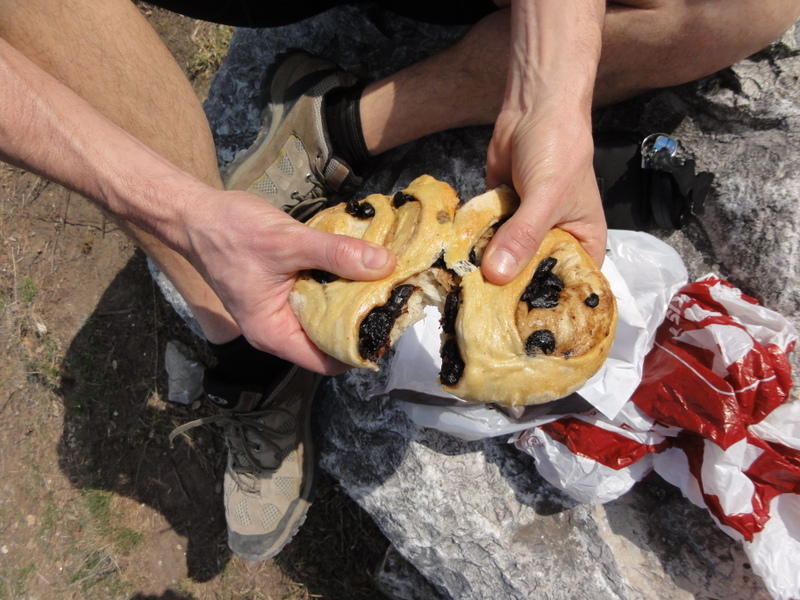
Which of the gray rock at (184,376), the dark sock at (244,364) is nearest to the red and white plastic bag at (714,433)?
the dark sock at (244,364)

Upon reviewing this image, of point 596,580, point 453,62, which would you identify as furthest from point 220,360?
point 596,580

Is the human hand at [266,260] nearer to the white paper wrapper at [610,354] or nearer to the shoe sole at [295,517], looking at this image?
the white paper wrapper at [610,354]

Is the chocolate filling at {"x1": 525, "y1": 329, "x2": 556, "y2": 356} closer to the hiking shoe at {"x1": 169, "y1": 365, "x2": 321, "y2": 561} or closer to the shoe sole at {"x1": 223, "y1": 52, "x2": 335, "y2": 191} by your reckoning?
the hiking shoe at {"x1": 169, "y1": 365, "x2": 321, "y2": 561}

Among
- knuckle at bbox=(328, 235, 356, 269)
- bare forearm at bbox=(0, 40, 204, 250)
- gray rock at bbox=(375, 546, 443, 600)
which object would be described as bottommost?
gray rock at bbox=(375, 546, 443, 600)

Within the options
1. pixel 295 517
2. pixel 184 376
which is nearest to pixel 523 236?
pixel 295 517

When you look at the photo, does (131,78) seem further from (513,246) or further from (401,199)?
(513,246)

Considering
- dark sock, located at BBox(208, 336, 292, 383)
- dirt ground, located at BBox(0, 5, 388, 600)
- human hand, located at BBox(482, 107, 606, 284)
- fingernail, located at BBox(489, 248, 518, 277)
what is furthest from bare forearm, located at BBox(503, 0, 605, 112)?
dirt ground, located at BBox(0, 5, 388, 600)

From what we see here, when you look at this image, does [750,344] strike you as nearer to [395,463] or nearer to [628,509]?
[628,509]
